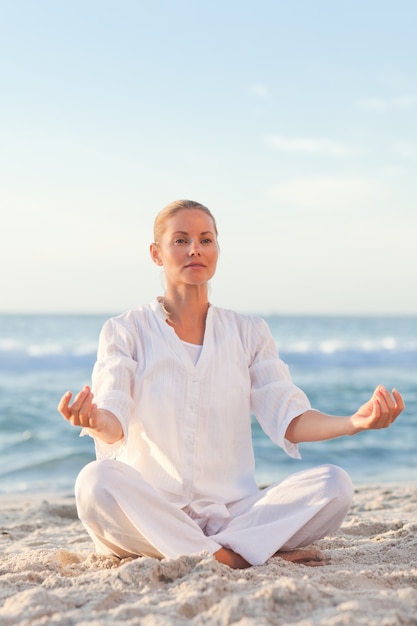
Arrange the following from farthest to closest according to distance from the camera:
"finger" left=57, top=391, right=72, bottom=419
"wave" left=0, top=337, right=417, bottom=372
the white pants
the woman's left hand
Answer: "wave" left=0, top=337, right=417, bottom=372 → the white pants → the woman's left hand → "finger" left=57, top=391, right=72, bottom=419


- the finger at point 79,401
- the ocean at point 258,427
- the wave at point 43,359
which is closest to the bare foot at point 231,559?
the finger at point 79,401

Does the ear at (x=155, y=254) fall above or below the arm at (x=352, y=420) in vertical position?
above

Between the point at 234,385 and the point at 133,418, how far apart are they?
48 centimetres

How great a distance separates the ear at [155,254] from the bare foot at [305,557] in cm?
146

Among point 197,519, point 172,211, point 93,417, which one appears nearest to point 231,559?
point 197,519

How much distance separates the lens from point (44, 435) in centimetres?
898

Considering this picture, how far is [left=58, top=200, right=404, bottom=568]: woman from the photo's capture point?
3.09 m

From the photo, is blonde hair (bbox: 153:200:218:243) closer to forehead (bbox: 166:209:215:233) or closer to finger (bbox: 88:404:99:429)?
forehead (bbox: 166:209:215:233)

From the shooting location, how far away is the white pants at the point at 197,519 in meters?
3.05

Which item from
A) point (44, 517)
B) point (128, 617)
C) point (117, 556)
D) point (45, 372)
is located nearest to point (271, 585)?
point (128, 617)

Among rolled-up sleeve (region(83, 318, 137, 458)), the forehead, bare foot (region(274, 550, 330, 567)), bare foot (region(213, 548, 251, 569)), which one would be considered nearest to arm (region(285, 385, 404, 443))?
bare foot (region(274, 550, 330, 567))

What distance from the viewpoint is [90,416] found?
116 inches


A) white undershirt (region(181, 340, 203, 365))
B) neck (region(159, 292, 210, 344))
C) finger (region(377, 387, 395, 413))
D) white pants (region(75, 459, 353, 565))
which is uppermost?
neck (region(159, 292, 210, 344))

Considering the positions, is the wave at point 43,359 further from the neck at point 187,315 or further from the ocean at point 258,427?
the neck at point 187,315
